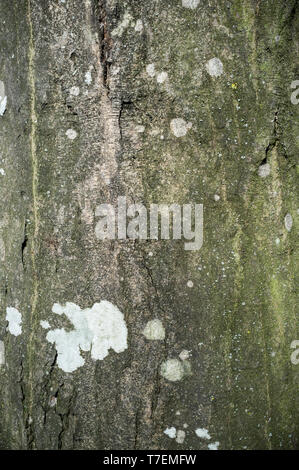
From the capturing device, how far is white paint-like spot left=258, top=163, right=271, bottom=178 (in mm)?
997

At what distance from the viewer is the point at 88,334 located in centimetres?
104

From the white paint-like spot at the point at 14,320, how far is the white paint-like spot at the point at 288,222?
2.55 ft

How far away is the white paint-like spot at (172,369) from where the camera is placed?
1.02m

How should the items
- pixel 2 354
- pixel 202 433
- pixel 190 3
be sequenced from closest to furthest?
1. pixel 190 3
2. pixel 202 433
3. pixel 2 354

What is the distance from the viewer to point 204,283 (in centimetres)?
100

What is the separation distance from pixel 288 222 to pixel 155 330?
45 centimetres

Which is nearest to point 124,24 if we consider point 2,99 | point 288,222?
point 2,99

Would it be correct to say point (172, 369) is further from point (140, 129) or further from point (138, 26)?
point (138, 26)

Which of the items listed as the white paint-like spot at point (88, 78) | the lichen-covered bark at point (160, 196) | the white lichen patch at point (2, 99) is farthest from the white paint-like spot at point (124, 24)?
A: the white lichen patch at point (2, 99)

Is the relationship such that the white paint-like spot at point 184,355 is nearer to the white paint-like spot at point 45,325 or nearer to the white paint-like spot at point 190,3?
the white paint-like spot at point 45,325

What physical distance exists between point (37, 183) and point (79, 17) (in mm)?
428

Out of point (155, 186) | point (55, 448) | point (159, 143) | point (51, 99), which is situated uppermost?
point (51, 99)

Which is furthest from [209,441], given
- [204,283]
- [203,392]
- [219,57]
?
[219,57]

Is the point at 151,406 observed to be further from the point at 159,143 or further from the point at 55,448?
the point at 159,143
